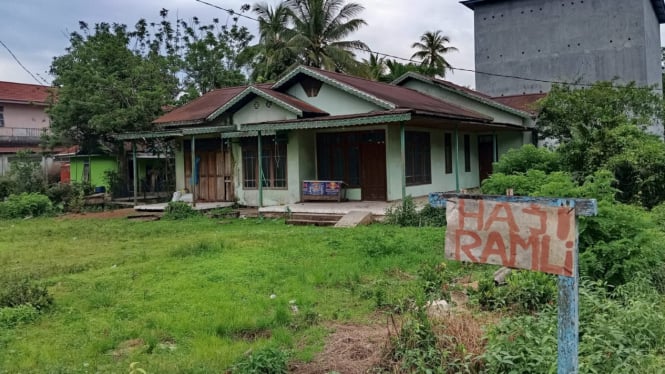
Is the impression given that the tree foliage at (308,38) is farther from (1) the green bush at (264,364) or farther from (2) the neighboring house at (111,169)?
(1) the green bush at (264,364)

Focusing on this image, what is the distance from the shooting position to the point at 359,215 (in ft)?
39.6

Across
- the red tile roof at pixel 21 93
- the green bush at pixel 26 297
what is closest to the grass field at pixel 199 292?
the green bush at pixel 26 297

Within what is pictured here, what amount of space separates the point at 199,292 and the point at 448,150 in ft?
45.3

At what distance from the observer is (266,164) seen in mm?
16234

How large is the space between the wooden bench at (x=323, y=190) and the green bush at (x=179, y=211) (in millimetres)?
3189

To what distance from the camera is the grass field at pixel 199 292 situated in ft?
14.3

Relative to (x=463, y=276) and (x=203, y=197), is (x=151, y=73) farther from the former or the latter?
(x=463, y=276)

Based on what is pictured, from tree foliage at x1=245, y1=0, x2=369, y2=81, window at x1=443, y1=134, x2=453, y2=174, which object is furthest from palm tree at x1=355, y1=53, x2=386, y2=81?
window at x1=443, y1=134, x2=453, y2=174

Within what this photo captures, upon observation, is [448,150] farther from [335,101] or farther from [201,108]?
[201,108]

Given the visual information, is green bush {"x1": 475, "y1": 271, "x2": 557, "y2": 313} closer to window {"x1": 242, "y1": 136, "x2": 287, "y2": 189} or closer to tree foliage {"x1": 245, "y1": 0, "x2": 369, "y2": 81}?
window {"x1": 242, "y1": 136, "x2": 287, "y2": 189}

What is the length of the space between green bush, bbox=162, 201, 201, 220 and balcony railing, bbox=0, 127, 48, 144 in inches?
734

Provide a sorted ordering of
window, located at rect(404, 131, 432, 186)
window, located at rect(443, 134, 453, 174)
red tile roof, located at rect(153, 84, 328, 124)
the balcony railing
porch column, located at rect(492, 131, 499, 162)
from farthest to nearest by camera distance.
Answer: the balcony railing → porch column, located at rect(492, 131, 499, 162) → window, located at rect(443, 134, 453, 174) → window, located at rect(404, 131, 432, 186) → red tile roof, located at rect(153, 84, 328, 124)

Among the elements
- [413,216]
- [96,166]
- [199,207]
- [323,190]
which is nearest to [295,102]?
[323,190]

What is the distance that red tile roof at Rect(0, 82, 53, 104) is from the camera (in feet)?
98.6
